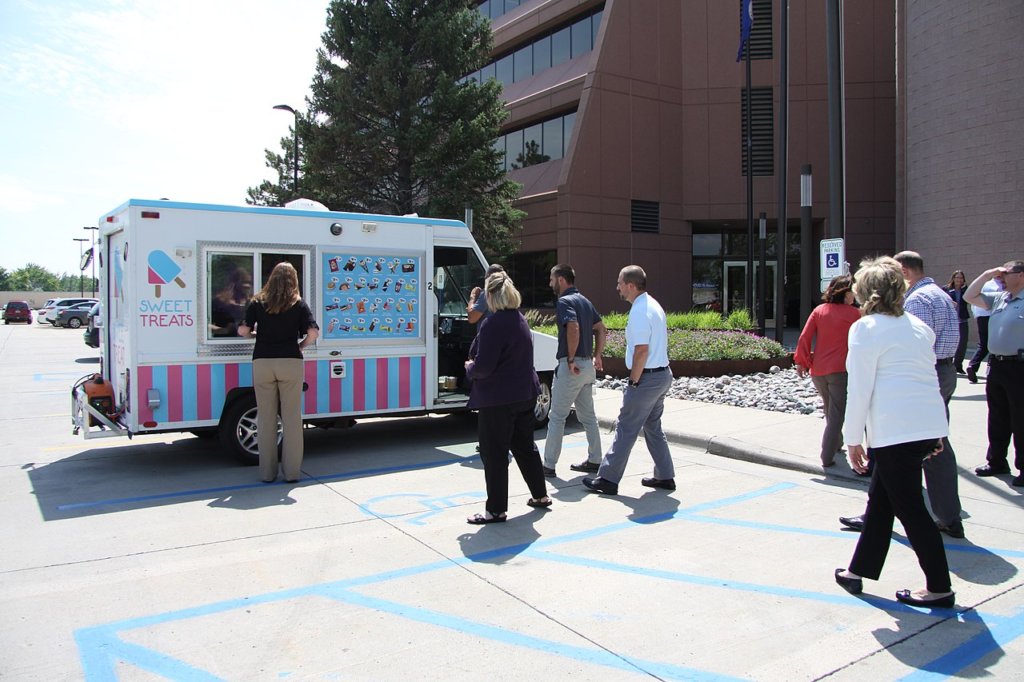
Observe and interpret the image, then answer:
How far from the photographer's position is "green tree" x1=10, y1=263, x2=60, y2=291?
14123cm

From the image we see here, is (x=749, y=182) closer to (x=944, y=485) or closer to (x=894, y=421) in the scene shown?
(x=944, y=485)

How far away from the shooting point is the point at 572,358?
680 centimetres

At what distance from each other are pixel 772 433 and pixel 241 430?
5.82m

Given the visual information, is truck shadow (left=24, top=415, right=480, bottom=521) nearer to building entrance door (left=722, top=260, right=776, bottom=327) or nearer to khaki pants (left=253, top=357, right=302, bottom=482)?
khaki pants (left=253, top=357, right=302, bottom=482)

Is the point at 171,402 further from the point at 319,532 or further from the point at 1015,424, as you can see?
the point at 1015,424

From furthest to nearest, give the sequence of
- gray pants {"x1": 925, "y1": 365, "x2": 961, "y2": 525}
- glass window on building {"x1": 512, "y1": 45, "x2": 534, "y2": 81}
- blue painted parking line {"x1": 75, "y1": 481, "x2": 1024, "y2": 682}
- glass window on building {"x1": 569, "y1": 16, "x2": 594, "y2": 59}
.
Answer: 1. glass window on building {"x1": 512, "y1": 45, "x2": 534, "y2": 81}
2. glass window on building {"x1": 569, "y1": 16, "x2": 594, "y2": 59}
3. gray pants {"x1": 925, "y1": 365, "x2": 961, "y2": 525}
4. blue painted parking line {"x1": 75, "y1": 481, "x2": 1024, "y2": 682}

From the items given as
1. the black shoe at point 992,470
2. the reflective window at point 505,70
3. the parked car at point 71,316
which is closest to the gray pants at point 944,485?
the black shoe at point 992,470

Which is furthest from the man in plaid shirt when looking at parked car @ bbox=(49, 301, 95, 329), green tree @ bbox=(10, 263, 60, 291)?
green tree @ bbox=(10, 263, 60, 291)

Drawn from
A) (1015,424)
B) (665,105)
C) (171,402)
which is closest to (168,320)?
(171,402)

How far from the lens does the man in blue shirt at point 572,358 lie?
6793mm

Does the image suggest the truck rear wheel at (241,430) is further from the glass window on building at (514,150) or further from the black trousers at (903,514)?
the glass window on building at (514,150)

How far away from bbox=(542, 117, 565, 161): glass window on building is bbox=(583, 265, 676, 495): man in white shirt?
20.6 m

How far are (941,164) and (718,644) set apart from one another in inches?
728

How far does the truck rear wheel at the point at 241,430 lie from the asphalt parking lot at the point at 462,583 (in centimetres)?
23
